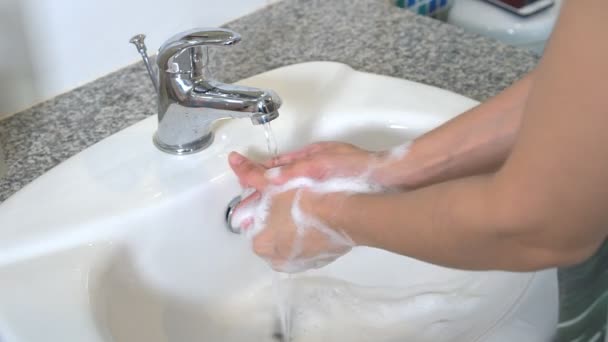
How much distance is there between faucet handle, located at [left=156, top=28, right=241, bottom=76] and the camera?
559mm

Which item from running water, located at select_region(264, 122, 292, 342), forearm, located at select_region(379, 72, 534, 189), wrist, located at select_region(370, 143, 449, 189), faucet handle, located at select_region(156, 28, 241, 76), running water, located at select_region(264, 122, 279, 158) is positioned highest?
faucet handle, located at select_region(156, 28, 241, 76)

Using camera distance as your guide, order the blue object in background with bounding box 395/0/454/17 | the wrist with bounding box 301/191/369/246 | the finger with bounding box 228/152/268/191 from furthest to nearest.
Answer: the blue object in background with bounding box 395/0/454/17 → the finger with bounding box 228/152/268/191 → the wrist with bounding box 301/191/369/246

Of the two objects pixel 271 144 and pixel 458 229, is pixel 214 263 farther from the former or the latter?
pixel 458 229

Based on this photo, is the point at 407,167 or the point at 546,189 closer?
the point at 546,189

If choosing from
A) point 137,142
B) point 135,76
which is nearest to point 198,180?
point 137,142

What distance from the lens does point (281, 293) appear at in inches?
28.4

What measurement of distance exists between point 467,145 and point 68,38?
1.42 feet

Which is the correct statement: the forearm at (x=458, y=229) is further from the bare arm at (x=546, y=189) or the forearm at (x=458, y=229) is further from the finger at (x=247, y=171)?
the finger at (x=247, y=171)

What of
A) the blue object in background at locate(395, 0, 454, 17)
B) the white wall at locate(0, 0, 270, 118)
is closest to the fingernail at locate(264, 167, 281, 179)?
the white wall at locate(0, 0, 270, 118)

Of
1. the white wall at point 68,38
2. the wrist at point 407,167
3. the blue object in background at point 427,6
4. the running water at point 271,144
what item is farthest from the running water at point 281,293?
the blue object in background at point 427,6

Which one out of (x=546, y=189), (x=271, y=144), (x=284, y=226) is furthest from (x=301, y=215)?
→ (x=546, y=189)

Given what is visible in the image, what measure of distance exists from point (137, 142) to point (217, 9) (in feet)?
0.86

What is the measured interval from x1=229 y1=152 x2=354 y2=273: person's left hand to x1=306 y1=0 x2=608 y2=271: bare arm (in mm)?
130

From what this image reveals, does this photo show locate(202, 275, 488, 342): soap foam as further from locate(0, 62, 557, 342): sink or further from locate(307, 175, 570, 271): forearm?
locate(307, 175, 570, 271): forearm
